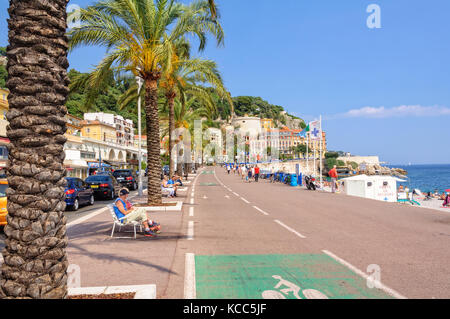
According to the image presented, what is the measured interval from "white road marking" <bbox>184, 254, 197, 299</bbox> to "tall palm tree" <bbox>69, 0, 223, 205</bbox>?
7.22 metres

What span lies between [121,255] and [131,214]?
6.36 feet

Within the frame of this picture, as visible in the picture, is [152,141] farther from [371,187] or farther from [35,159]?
[371,187]

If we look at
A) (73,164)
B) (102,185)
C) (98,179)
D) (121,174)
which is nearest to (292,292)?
(102,185)

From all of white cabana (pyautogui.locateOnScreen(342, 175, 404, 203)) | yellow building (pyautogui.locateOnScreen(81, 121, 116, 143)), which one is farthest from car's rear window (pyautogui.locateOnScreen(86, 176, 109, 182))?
yellow building (pyautogui.locateOnScreen(81, 121, 116, 143))

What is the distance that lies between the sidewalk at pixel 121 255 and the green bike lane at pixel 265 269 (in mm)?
487

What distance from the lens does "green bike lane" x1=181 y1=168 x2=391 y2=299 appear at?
189 inches

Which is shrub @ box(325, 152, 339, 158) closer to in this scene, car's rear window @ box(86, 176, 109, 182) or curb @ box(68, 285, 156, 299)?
car's rear window @ box(86, 176, 109, 182)

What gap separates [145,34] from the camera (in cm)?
1377

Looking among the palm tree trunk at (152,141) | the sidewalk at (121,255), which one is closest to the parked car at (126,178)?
the palm tree trunk at (152,141)
